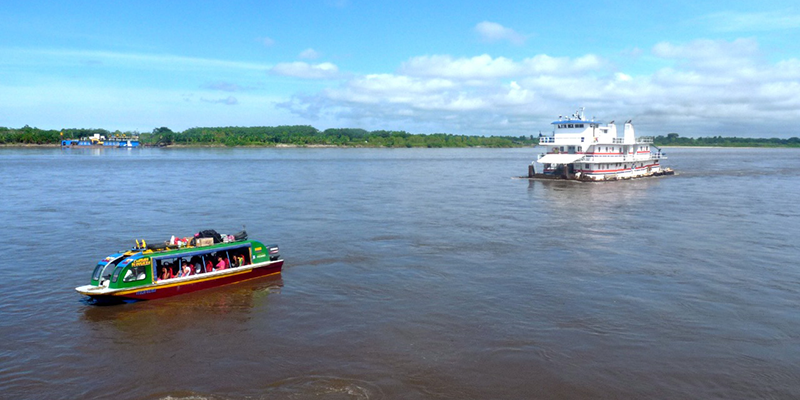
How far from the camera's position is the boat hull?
62.4 ft

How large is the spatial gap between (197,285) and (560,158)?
173ft

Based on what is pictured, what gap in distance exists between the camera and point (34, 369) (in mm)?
14781

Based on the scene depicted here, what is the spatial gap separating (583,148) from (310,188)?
32.6m

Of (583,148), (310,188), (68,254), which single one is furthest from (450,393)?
(583,148)

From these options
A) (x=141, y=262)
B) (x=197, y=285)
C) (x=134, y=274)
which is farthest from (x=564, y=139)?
(x=134, y=274)

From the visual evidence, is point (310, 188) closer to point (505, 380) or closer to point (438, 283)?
point (438, 283)

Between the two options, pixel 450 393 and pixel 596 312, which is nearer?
pixel 450 393

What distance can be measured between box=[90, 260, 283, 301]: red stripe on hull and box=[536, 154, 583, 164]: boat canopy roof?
157ft

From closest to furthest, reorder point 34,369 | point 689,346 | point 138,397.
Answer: point 138,397, point 34,369, point 689,346

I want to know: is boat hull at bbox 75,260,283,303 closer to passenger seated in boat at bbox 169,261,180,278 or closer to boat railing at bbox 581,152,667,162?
passenger seated in boat at bbox 169,261,180,278

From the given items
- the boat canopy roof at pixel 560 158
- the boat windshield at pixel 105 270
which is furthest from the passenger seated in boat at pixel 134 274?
the boat canopy roof at pixel 560 158

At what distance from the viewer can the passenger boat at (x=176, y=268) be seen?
62.7 feet

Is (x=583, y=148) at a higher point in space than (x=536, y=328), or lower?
higher

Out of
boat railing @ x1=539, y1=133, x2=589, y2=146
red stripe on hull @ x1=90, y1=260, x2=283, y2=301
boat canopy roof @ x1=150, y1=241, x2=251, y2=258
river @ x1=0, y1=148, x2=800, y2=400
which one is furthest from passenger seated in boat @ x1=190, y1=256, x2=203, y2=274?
boat railing @ x1=539, y1=133, x2=589, y2=146
